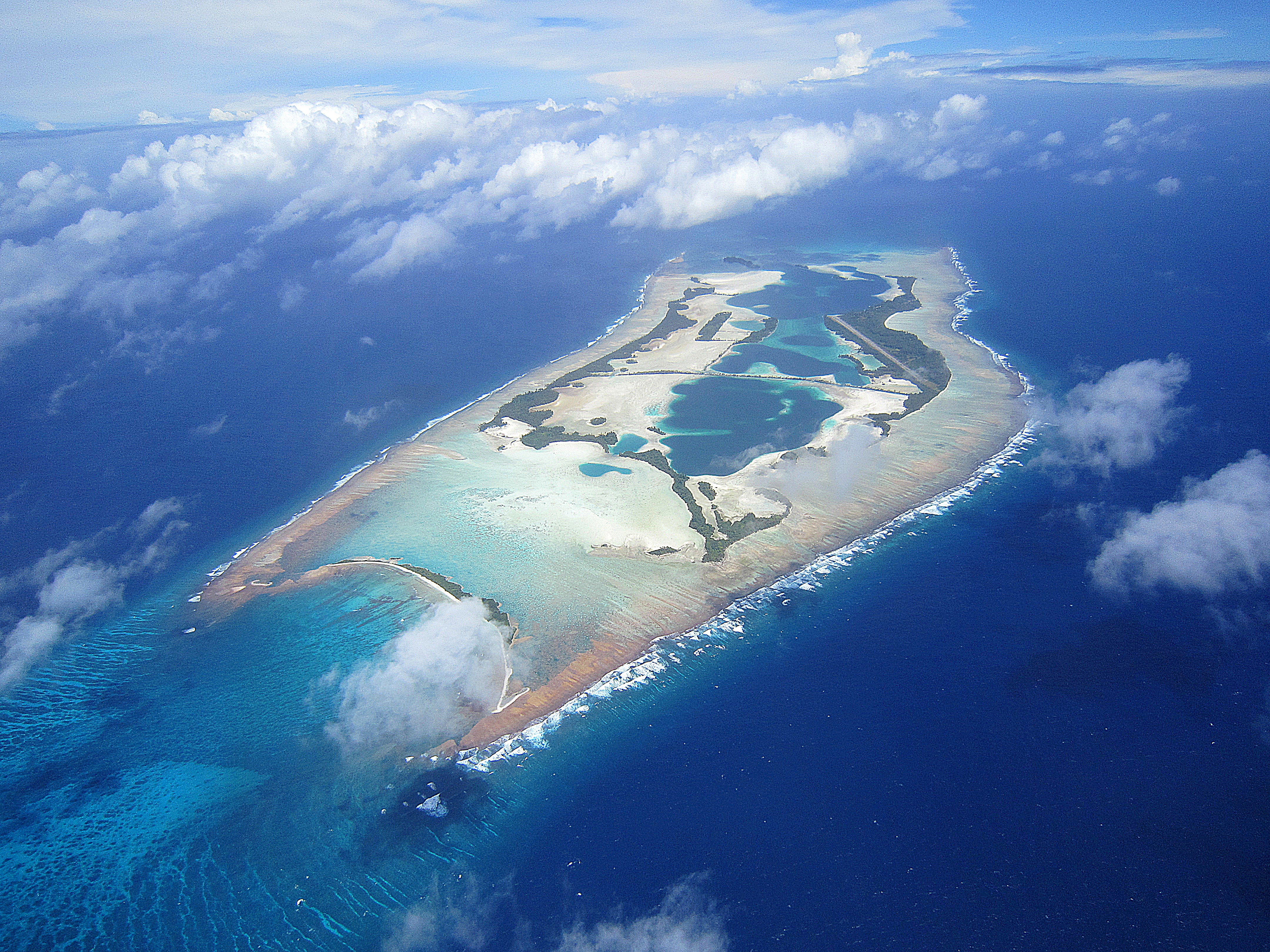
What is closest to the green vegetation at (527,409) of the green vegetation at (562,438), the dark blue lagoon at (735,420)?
the green vegetation at (562,438)

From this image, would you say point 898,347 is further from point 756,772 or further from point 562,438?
point 756,772

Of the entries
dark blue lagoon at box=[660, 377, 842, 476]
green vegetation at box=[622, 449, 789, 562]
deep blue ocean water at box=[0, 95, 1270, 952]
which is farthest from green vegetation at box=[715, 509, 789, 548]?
deep blue ocean water at box=[0, 95, 1270, 952]

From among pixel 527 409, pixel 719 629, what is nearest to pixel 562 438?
pixel 527 409

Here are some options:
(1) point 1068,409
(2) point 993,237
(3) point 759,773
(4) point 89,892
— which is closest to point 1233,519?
(1) point 1068,409

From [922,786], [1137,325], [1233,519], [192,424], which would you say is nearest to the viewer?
[922,786]

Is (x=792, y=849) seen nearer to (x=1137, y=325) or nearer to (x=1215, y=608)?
(x=1215, y=608)

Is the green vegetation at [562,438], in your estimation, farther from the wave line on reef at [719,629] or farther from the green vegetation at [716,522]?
Result: the wave line on reef at [719,629]
